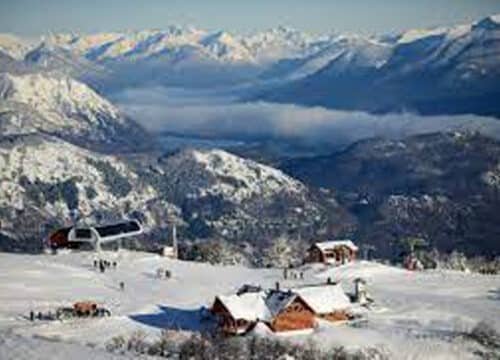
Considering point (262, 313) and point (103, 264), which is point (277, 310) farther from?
point (103, 264)

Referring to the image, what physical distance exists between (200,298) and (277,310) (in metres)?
13.6

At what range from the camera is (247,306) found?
79875mm

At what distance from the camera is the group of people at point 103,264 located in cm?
10712

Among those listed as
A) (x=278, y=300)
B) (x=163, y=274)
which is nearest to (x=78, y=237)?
(x=163, y=274)

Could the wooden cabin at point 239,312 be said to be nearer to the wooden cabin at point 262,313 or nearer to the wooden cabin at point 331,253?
the wooden cabin at point 262,313

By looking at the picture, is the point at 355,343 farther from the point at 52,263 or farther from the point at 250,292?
the point at 52,263

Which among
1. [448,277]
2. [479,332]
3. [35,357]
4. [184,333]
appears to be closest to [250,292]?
[184,333]

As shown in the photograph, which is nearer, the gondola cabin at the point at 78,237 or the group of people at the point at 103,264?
the group of people at the point at 103,264

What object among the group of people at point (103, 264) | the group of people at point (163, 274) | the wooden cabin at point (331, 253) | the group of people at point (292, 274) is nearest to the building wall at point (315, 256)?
the wooden cabin at point (331, 253)

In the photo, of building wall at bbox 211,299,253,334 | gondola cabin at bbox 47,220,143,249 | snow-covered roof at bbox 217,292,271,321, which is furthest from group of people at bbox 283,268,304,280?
building wall at bbox 211,299,253,334

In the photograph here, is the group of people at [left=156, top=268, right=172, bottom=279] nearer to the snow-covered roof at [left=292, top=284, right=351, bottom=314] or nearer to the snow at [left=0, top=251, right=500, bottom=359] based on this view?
the snow at [left=0, top=251, right=500, bottom=359]

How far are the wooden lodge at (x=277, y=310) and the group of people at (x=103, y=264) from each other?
27.1m

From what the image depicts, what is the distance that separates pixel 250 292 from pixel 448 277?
91.0 feet

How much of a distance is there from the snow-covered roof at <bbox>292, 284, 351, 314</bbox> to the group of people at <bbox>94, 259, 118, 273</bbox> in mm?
27519
